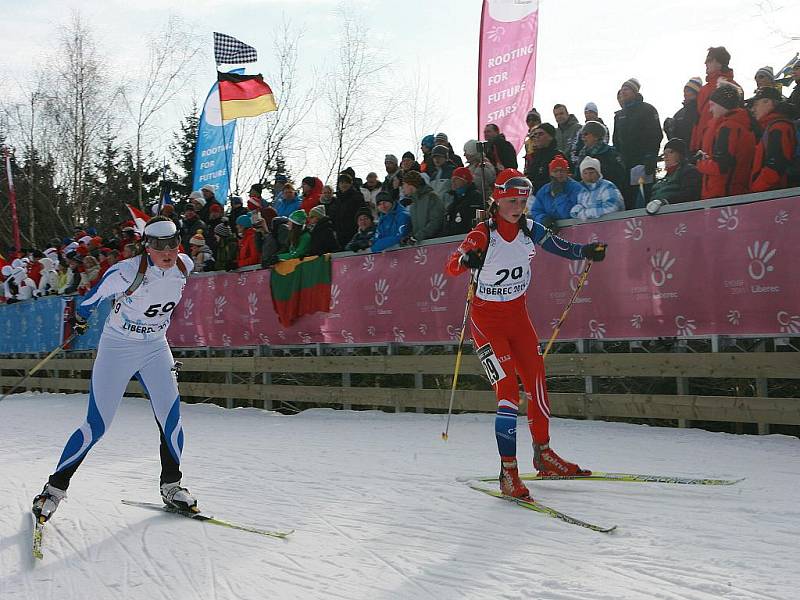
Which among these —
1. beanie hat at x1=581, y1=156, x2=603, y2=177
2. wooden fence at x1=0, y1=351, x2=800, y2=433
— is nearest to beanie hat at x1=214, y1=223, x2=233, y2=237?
wooden fence at x1=0, y1=351, x2=800, y2=433

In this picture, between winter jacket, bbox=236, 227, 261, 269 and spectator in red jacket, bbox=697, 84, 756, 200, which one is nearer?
spectator in red jacket, bbox=697, 84, 756, 200

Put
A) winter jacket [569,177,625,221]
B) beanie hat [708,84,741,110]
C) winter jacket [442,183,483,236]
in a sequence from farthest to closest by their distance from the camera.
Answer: winter jacket [442,183,483,236], winter jacket [569,177,625,221], beanie hat [708,84,741,110]

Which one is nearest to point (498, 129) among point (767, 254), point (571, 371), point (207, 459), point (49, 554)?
point (571, 371)

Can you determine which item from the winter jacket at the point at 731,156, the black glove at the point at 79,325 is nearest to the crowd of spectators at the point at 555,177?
the winter jacket at the point at 731,156

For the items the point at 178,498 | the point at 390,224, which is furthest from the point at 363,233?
the point at 178,498

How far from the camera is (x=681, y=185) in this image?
8.24 meters

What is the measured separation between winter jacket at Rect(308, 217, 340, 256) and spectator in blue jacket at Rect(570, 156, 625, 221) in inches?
171

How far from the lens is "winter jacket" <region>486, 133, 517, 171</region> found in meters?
10.6

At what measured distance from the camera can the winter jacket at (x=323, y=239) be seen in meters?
12.4

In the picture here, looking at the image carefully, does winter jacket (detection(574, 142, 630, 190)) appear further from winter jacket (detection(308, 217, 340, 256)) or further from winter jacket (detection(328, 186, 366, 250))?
winter jacket (detection(308, 217, 340, 256))

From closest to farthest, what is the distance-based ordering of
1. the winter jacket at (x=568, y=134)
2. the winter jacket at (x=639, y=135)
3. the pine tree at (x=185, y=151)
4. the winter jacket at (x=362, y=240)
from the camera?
the winter jacket at (x=639, y=135)
the winter jacket at (x=568, y=134)
the winter jacket at (x=362, y=240)
the pine tree at (x=185, y=151)

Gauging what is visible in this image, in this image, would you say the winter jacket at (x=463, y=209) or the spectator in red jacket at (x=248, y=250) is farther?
the spectator in red jacket at (x=248, y=250)

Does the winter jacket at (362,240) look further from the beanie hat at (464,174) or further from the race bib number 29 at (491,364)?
the race bib number 29 at (491,364)

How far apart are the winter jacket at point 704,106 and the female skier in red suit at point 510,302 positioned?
9.19 ft
